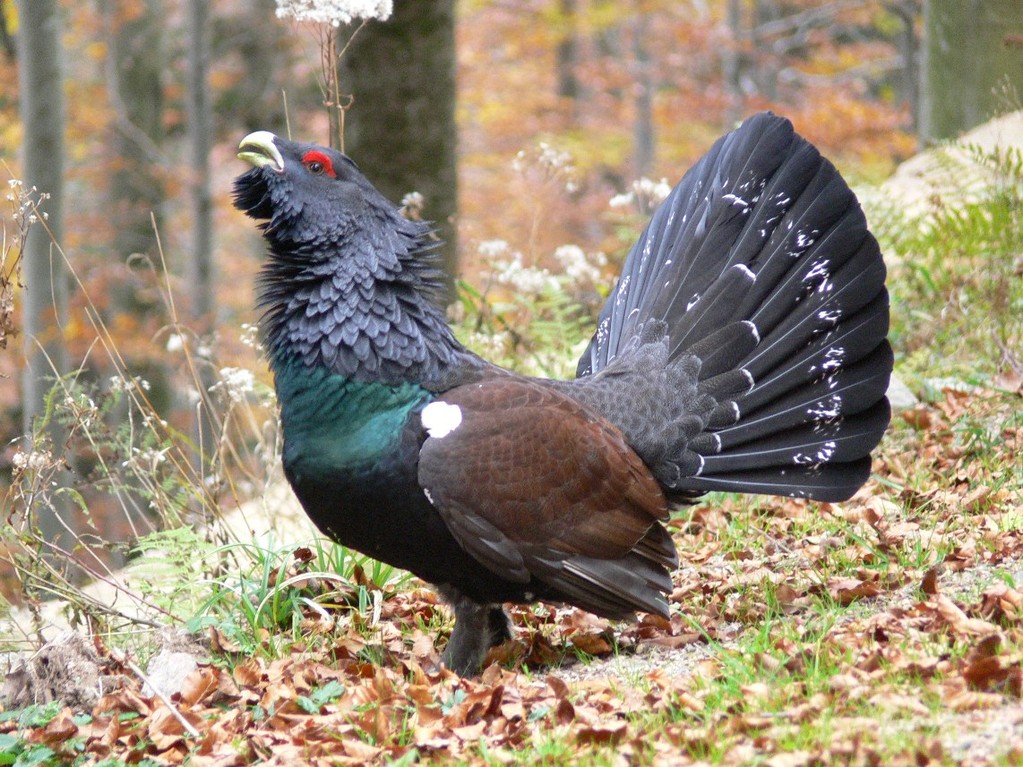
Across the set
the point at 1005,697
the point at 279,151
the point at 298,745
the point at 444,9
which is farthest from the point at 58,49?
the point at 1005,697

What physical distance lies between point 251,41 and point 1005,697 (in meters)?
18.5

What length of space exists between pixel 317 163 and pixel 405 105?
4.51 meters

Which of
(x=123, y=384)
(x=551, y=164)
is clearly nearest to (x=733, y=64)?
(x=551, y=164)

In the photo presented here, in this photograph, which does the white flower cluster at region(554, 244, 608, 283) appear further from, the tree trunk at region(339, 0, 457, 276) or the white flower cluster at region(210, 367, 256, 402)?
the white flower cluster at region(210, 367, 256, 402)

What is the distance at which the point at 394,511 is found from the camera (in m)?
4.12

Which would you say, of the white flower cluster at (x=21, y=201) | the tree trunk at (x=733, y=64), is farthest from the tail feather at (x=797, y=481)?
the tree trunk at (x=733, y=64)

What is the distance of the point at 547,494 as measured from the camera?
14.5 feet

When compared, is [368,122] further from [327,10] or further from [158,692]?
[158,692]

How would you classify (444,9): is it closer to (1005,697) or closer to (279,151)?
(279,151)

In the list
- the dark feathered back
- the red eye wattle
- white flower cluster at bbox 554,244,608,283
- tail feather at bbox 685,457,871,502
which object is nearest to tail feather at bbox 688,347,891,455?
tail feather at bbox 685,457,871,502

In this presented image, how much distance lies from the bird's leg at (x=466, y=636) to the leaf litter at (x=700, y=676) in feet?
0.34

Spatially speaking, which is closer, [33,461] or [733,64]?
[33,461]

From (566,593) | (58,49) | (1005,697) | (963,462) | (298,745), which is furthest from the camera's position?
(58,49)

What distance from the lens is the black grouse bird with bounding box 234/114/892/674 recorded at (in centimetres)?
421
